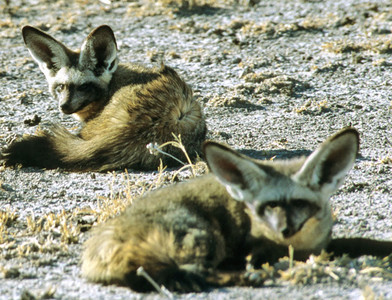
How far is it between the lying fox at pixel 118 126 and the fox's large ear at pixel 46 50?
0.21 ft

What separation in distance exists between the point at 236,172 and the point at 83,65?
3.80 m

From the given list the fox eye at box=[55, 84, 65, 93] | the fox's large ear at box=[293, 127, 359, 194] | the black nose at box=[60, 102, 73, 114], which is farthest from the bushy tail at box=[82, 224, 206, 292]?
the fox eye at box=[55, 84, 65, 93]

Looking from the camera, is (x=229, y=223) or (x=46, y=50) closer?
(x=229, y=223)

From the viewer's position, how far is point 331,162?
13.3 ft

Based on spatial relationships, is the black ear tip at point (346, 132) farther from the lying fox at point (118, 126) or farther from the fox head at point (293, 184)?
the lying fox at point (118, 126)

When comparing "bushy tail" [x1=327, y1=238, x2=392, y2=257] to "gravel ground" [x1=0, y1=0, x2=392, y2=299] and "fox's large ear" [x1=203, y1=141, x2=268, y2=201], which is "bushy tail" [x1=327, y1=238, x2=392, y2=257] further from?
"fox's large ear" [x1=203, y1=141, x2=268, y2=201]

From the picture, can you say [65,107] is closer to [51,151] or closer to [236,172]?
[51,151]

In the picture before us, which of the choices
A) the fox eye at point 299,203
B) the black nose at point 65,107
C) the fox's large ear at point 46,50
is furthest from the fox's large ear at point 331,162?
the fox's large ear at point 46,50

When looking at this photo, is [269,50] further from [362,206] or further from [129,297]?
[129,297]

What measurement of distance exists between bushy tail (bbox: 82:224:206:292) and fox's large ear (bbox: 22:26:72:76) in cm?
390

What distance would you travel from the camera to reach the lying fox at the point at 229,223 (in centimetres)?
370

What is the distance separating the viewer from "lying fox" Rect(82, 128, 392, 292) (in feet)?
12.1

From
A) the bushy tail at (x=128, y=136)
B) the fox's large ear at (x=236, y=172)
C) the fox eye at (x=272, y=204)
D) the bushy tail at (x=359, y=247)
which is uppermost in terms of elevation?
the fox's large ear at (x=236, y=172)

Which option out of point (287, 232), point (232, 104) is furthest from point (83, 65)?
→ point (287, 232)
